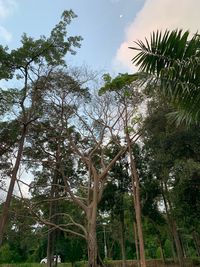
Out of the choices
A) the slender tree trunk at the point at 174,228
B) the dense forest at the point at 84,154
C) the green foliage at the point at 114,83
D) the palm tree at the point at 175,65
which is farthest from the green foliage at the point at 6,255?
the palm tree at the point at 175,65

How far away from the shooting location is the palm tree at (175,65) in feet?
13.4

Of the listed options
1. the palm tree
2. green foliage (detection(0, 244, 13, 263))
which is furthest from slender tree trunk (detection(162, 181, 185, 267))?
green foliage (detection(0, 244, 13, 263))

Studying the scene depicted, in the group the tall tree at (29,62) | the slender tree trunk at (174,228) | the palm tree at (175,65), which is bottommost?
the palm tree at (175,65)

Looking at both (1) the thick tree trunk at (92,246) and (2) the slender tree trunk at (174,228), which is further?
(2) the slender tree trunk at (174,228)

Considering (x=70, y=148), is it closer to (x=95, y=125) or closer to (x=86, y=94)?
(x=95, y=125)

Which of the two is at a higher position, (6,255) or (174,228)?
(6,255)

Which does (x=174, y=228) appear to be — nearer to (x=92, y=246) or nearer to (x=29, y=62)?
(x=92, y=246)

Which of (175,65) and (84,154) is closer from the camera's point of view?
(175,65)

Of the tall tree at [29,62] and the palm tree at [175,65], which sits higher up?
the tall tree at [29,62]

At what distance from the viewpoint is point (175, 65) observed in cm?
412

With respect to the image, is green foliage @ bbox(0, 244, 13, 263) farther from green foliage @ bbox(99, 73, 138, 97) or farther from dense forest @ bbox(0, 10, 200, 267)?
green foliage @ bbox(99, 73, 138, 97)

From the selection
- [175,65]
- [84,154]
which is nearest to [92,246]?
[84,154]

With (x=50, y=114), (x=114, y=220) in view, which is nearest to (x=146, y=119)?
(x=50, y=114)

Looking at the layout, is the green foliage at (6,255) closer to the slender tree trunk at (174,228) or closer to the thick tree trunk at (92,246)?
the slender tree trunk at (174,228)
